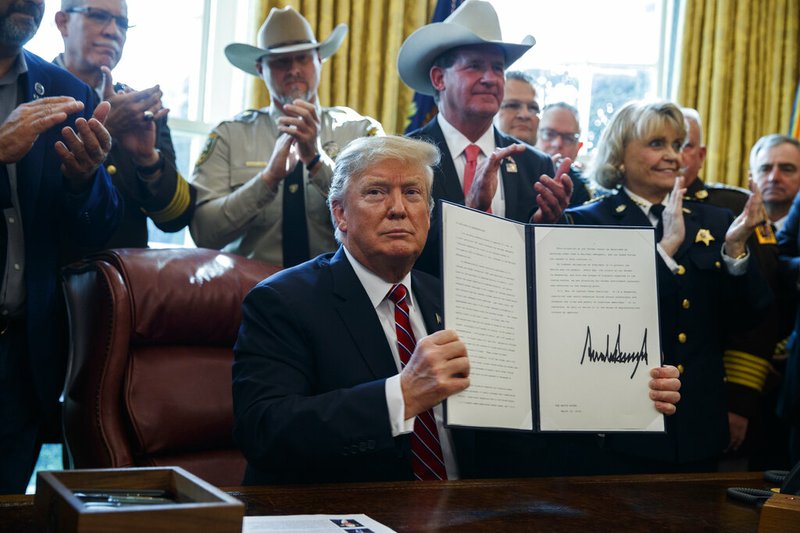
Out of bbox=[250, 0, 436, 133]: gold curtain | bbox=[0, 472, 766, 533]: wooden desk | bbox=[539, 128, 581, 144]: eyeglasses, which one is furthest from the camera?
bbox=[250, 0, 436, 133]: gold curtain

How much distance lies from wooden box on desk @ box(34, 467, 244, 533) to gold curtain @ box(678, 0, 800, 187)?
5153 mm

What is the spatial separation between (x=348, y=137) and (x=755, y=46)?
3.55 m

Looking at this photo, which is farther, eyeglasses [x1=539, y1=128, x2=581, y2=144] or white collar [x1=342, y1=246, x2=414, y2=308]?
eyeglasses [x1=539, y1=128, x2=581, y2=144]

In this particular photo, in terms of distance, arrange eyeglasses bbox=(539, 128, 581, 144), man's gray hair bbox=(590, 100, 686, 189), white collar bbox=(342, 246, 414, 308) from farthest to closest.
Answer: eyeglasses bbox=(539, 128, 581, 144), man's gray hair bbox=(590, 100, 686, 189), white collar bbox=(342, 246, 414, 308)

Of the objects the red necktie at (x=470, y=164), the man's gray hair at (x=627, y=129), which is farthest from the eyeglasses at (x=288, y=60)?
the man's gray hair at (x=627, y=129)

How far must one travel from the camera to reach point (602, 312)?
2.19m

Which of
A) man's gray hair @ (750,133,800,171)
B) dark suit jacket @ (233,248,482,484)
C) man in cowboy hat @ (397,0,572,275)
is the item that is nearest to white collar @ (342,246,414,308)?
dark suit jacket @ (233,248,482,484)

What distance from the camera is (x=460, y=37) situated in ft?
10.6

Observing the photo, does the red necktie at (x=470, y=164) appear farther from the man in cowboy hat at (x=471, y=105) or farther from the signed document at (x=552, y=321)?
the signed document at (x=552, y=321)

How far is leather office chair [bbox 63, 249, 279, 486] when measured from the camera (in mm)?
2297

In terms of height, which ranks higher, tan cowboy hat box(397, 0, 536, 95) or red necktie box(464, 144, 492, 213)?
tan cowboy hat box(397, 0, 536, 95)

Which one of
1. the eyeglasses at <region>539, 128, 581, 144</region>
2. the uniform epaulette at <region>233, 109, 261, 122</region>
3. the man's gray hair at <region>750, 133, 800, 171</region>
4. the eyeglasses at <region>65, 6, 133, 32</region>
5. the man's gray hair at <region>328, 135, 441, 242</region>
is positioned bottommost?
the man's gray hair at <region>328, 135, 441, 242</region>

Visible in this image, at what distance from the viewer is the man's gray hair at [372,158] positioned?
2.28 m

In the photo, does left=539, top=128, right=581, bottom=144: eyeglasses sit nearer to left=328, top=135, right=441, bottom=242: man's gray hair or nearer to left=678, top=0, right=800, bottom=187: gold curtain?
left=678, top=0, right=800, bottom=187: gold curtain
